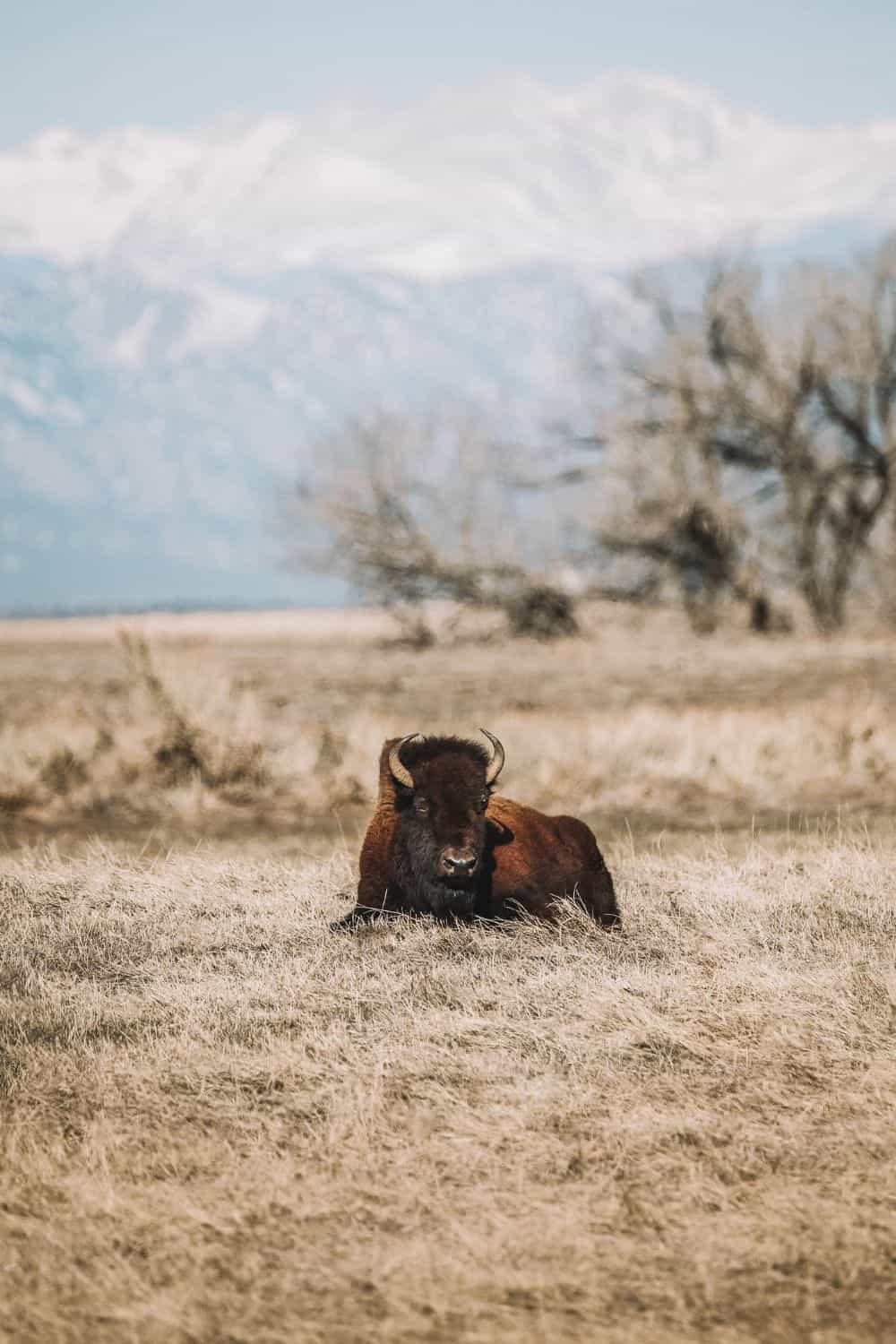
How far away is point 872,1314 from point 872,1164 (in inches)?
35.2

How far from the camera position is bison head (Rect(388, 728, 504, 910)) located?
7.67m

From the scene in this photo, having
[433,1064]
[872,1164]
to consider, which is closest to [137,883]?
[433,1064]

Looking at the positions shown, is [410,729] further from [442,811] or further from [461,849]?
[461,849]

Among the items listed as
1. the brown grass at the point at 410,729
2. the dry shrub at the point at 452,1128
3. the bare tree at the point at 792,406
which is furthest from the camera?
the bare tree at the point at 792,406

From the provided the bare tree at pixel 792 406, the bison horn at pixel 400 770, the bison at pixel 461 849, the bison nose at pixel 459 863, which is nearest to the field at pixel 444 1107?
the bison at pixel 461 849

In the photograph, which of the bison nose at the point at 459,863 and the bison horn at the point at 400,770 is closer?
the bison nose at the point at 459,863

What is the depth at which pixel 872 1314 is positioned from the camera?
4.44 meters

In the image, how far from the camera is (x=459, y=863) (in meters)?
7.48

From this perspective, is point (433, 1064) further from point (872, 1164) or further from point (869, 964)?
point (869, 964)

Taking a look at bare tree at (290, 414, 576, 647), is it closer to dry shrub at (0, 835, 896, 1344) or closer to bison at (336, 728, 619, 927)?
bison at (336, 728, 619, 927)

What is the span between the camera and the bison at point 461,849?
786cm

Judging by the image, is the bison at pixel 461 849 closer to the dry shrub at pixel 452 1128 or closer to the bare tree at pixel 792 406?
the dry shrub at pixel 452 1128

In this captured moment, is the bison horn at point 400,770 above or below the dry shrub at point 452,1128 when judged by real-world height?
above

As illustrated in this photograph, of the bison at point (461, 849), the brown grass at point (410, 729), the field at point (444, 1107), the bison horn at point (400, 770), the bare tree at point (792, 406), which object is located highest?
the bare tree at point (792, 406)
